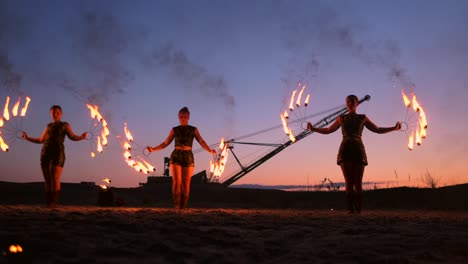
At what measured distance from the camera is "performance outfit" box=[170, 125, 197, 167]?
396 inches

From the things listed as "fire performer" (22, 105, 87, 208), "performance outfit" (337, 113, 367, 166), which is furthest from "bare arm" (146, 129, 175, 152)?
"performance outfit" (337, 113, 367, 166)

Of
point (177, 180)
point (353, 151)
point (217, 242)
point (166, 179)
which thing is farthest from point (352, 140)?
point (166, 179)

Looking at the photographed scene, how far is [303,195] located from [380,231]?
12428mm

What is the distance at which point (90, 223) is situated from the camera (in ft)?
17.5

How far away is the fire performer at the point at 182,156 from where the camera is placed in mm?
10016

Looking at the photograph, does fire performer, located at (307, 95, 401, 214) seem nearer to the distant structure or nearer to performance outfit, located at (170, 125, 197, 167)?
performance outfit, located at (170, 125, 197, 167)

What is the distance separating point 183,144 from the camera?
10211 millimetres

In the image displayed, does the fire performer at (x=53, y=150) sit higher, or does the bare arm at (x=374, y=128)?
the bare arm at (x=374, y=128)

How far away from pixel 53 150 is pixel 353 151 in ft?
20.8

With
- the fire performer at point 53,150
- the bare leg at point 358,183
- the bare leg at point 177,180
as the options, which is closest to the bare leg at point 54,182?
the fire performer at point 53,150

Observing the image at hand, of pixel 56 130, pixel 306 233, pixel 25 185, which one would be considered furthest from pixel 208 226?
pixel 25 185

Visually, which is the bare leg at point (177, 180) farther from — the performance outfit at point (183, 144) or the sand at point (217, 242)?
the sand at point (217, 242)

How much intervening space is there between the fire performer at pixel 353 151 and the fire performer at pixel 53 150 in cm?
534

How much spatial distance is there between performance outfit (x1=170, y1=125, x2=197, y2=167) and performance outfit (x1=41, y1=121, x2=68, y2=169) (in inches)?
94.0
